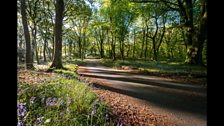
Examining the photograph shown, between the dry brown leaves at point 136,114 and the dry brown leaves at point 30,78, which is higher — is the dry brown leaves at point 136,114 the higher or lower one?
the lower one

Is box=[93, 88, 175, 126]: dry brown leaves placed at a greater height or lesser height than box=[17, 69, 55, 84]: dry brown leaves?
lesser

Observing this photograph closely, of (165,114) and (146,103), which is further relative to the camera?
(146,103)

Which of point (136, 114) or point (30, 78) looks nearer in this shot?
point (136, 114)

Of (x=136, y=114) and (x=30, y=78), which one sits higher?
(x=30, y=78)

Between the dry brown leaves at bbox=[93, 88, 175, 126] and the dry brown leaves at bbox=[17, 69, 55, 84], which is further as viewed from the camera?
the dry brown leaves at bbox=[17, 69, 55, 84]

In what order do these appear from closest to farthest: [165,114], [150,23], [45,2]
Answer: [165,114], [45,2], [150,23]

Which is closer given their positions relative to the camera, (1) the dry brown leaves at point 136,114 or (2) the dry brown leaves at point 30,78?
(1) the dry brown leaves at point 136,114
